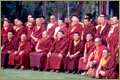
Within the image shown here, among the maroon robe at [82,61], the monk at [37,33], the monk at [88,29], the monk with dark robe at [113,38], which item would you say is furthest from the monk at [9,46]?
the monk with dark robe at [113,38]

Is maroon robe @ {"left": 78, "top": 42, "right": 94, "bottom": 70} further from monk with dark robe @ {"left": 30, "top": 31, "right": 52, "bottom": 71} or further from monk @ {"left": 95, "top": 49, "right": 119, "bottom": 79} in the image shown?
monk with dark robe @ {"left": 30, "top": 31, "right": 52, "bottom": 71}

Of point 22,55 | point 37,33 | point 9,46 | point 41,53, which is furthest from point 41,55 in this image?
point 9,46

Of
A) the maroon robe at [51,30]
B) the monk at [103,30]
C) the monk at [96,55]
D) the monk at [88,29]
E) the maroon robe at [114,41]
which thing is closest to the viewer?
the monk at [96,55]

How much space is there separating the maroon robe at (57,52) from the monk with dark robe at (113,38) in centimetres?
150

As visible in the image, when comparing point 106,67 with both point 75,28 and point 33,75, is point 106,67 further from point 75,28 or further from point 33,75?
point 75,28

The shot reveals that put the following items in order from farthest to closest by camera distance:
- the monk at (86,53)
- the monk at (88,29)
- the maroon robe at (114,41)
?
the monk at (88,29)
the monk at (86,53)
the maroon robe at (114,41)

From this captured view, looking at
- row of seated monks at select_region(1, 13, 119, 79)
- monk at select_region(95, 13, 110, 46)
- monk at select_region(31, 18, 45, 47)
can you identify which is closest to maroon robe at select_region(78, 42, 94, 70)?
row of seated monks at select_region(1, 13, 119, 79)

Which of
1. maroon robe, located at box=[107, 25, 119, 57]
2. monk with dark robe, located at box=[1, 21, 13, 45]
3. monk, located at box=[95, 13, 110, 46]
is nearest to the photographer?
maroon robe, located at box=[107, 25, 119, 57]

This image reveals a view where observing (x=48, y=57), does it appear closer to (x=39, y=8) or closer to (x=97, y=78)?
(x=97, y=78)

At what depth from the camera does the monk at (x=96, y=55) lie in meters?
7.79

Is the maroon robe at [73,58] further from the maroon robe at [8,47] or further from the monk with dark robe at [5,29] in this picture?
the monk with dark robe at [5,29]

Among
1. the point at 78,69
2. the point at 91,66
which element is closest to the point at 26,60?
the point at 78,69

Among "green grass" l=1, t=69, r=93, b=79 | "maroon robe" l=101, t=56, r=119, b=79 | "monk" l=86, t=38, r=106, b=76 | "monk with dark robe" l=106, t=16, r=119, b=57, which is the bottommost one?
"green grass" l=1, t=69, r=93, b=79

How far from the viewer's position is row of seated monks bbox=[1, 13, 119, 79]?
25.7 ft
